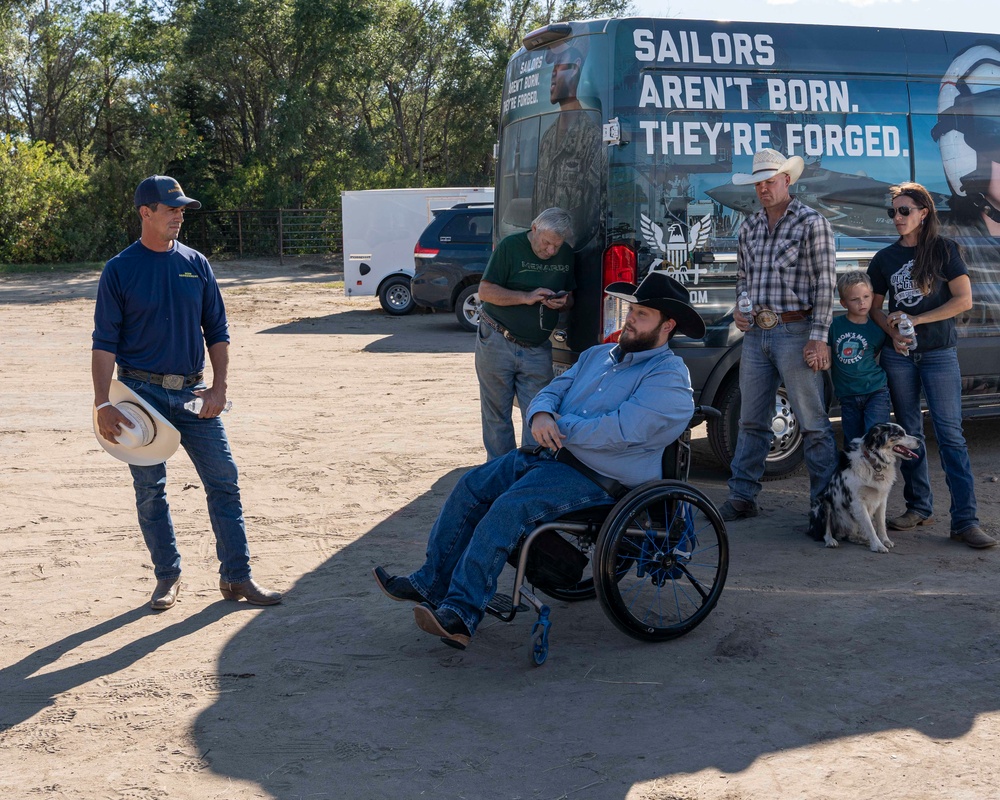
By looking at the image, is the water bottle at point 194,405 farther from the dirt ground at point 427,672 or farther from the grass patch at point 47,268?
the grass patch at point 47,268

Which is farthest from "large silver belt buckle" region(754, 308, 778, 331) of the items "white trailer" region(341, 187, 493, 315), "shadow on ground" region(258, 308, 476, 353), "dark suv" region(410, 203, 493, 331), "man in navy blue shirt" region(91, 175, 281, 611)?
"white trailer" region(341, 187, 493, 315)

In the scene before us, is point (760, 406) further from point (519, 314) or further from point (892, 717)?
point (892, 717)

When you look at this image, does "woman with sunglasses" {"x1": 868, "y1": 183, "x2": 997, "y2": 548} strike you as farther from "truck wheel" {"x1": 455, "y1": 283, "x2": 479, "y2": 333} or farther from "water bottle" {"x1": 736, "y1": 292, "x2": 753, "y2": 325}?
"truck wheel" {"x1": 455, "y1": 283, "x2": 479, "y2": 333}

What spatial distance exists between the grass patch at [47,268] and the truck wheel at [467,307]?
44.1 feet

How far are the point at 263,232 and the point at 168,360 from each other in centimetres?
2693

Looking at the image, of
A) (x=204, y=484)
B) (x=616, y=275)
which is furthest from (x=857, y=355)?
(x=204, y=484)

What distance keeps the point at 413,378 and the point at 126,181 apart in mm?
20553

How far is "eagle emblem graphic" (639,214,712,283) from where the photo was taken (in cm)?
633

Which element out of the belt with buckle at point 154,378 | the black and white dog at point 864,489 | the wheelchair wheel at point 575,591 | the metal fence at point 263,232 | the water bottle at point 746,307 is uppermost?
the metal fence at point 263,232

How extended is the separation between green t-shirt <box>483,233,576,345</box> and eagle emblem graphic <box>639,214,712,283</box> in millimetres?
667

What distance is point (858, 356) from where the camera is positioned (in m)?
6.03

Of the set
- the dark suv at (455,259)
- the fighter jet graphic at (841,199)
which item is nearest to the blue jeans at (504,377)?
the fighter jet graphic at (841,199)

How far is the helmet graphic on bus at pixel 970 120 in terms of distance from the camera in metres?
7.02

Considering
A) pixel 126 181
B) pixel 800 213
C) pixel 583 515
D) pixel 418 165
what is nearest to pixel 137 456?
pixel 583 515
